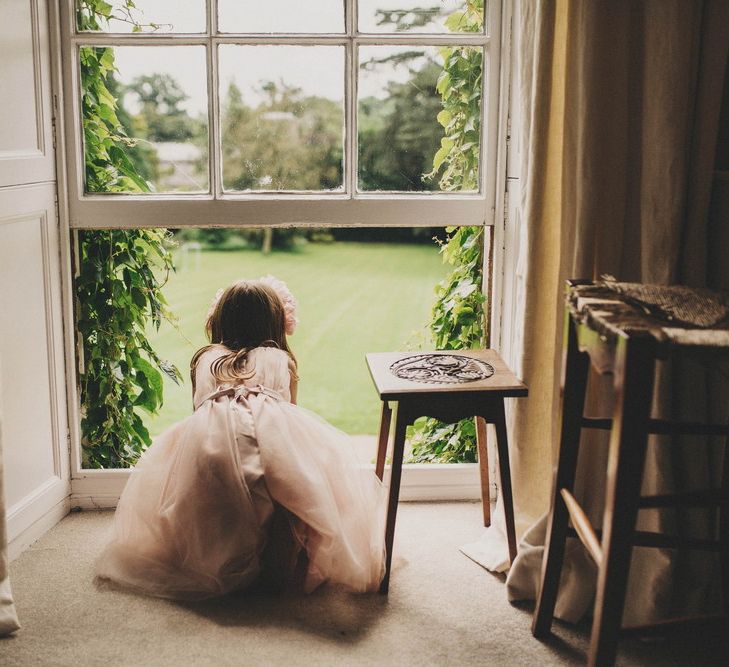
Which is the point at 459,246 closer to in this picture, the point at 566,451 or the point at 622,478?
the point at 566,451

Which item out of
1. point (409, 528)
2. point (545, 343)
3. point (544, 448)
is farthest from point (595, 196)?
point (409, 528)

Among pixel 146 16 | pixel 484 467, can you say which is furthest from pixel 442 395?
pixel 146 16

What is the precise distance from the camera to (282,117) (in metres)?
2.70

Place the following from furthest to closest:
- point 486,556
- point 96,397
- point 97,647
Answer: point 96,397, point 486,556, point 97,647

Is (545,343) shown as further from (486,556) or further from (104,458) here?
(104,458)

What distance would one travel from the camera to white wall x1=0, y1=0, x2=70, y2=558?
2.33 meters

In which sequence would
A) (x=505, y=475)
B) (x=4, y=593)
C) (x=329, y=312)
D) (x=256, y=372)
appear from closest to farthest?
(x=4, y=593) → (x=505, y=475) → (x=256, y=372) → (x=329, y=312)

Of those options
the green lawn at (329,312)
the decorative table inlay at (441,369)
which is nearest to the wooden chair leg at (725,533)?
the decorative table inlay at (441,369)

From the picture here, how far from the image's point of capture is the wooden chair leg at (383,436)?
2470 millimetres

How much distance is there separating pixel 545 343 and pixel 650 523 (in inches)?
20.8

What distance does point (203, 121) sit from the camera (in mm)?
2672

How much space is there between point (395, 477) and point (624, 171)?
3.16 ft

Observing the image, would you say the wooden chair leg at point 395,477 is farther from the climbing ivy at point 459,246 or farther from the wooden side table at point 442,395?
the climbing ivy at point 459,246

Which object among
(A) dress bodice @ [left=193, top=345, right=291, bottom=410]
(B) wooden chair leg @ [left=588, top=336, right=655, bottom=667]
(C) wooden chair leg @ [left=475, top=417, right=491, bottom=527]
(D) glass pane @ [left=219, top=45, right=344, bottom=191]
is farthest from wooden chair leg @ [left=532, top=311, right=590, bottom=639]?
(D) glass pane @ [left=219, top=45, right=344, bottom=191]
